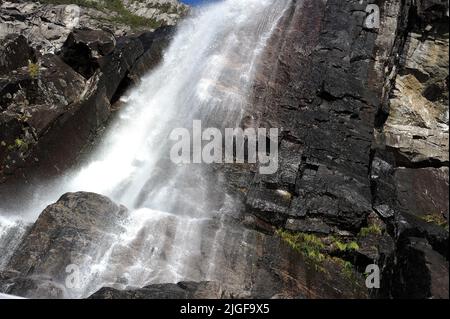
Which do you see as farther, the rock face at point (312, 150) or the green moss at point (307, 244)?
the green moss at point (307, 244)

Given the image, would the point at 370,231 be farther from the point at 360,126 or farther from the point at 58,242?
the point at 58,242

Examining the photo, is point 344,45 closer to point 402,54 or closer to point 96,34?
point 402,54

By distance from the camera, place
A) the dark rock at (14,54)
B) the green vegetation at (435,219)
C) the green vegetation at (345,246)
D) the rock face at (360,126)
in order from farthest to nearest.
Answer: the dark rock at (14,54)
the green vegetation at (435,219)
the rock face at (360,126)
the green vegetation at (345,246)

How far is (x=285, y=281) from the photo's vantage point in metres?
14.3

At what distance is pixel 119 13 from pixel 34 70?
41.3 m

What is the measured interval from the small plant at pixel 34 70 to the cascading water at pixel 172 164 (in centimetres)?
419

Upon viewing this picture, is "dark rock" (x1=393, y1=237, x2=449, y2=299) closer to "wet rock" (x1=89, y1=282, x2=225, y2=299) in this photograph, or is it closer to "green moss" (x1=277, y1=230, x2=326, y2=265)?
"green moss" (x1=277, y1=230, x2=326, y2=265)

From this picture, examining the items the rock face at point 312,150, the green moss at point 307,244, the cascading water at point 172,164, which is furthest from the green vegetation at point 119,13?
the green moss at point 307,244

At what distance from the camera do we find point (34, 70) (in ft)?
69.8

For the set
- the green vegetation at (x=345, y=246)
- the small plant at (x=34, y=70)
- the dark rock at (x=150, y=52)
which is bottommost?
the green vegetation at (x=345, y=246)

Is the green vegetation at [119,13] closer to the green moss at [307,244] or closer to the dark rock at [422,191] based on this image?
the dark rock at [422,191]

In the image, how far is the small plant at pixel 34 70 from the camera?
2091 centimetres

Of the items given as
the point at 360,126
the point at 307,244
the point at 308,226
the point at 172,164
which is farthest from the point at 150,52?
the point at 307,244

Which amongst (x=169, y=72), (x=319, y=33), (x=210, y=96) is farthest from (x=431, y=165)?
(x=169, y=72)
